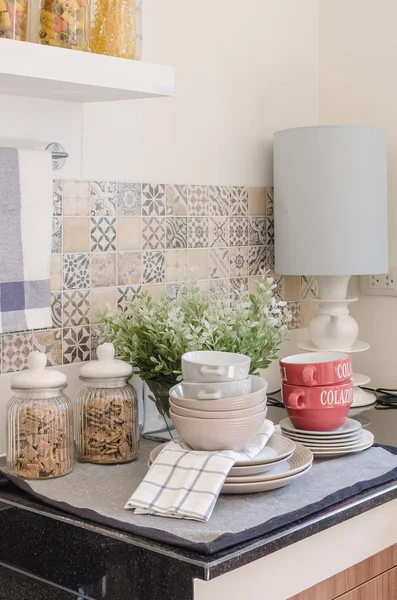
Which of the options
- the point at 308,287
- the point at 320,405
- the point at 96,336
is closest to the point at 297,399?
the point at 320,405

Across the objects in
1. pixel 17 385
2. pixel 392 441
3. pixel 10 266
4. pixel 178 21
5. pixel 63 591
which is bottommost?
pixel 63 591

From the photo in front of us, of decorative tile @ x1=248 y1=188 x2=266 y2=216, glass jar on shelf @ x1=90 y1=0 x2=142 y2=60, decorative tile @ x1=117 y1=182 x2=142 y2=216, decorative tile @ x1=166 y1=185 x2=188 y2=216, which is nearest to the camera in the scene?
glass jar on shelf @ x1=90 y1=0 x2=142 y2=60

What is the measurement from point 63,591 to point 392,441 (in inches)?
29.2

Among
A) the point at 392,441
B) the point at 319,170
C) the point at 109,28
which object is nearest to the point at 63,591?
the point at 392,441

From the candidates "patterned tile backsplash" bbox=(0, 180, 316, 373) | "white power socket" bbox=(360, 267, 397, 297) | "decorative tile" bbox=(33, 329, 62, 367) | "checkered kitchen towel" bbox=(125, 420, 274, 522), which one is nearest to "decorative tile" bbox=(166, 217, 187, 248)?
"patterned tile backsplash" bbox=(0, 180, 316, 373)

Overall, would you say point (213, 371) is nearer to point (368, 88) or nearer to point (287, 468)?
point (287, 468)

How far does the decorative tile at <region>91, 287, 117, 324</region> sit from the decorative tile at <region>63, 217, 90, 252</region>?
9 centimetres

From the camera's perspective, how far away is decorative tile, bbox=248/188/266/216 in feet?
6.77

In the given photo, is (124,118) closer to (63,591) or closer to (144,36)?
(144,36)

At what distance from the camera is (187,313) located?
64.5 inches

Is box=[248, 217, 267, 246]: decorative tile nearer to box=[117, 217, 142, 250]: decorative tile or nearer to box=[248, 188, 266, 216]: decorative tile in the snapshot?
box=[248, 188, 266, 216]: decorative tile

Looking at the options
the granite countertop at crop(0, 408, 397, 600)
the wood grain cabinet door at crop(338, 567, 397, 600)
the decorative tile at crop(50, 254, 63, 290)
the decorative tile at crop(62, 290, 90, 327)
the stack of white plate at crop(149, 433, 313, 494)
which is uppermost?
the decorative tile at crop(50, 254, 63, 290)

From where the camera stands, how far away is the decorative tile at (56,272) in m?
1.64

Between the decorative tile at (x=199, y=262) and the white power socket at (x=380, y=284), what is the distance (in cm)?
49
